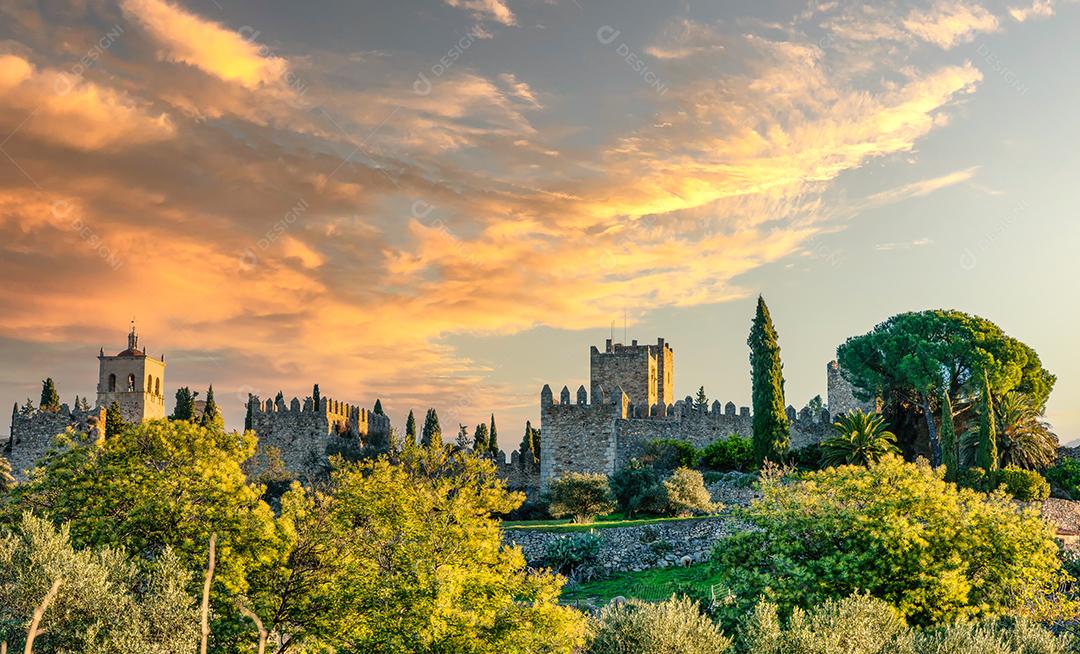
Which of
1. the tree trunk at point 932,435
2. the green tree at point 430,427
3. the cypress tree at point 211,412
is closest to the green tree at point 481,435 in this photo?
the green tree at point 430,427

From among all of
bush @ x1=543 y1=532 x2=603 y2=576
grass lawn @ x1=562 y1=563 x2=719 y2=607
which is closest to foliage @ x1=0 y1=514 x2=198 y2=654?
A: grass lawn @ x1=562 y1=563 x2=719 y2=607

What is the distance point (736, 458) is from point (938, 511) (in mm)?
24835

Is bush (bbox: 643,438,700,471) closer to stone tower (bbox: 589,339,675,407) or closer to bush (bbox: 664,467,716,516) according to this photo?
bush (bbox: 664,467,716,516)

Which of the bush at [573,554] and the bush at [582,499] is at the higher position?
the bush at [582,499]

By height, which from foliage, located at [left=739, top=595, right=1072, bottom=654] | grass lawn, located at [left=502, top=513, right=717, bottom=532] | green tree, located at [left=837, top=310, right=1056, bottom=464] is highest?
green tree, located at [left=837, top=310, right=1056, bottom=464]

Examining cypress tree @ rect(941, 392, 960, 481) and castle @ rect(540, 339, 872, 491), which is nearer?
cypress tree @ rect(941, 392, 960, 481)

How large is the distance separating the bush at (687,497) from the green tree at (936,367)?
14123 millimetres

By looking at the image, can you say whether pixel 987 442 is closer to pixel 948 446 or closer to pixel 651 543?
pixel 948 446

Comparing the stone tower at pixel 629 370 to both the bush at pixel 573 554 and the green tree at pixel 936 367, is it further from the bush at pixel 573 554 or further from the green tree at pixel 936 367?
the bush at pixel 573 554

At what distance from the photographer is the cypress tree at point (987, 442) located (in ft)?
152

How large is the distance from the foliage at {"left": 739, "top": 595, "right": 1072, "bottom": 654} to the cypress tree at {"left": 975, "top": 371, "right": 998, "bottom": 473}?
23.8 m

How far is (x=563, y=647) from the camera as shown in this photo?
2312 cm

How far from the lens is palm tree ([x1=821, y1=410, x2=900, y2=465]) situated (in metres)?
49.0

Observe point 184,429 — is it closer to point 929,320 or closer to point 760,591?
point 760,591
